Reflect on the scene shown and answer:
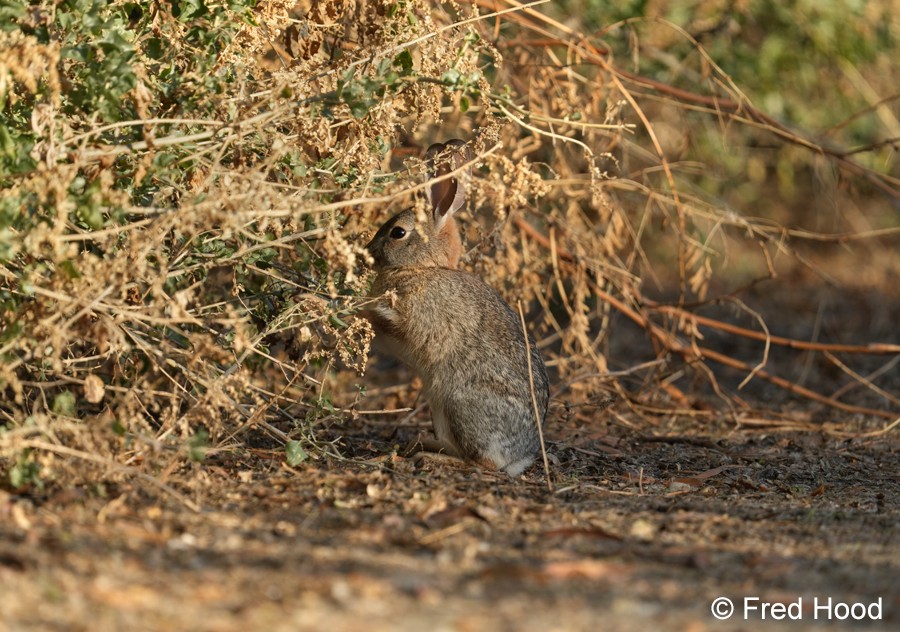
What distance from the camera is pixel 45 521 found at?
13.7 ft

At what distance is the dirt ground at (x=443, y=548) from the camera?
3371 mm

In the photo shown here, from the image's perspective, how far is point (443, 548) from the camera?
4.10m

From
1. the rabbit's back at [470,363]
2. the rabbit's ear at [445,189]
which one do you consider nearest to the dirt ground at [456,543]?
the rabbit's back at [470,363]

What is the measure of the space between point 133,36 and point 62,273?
47.1 inches

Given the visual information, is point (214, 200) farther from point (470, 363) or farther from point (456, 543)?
point (470, 363)

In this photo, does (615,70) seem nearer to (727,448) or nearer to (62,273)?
(727,448)

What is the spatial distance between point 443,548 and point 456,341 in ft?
7.04

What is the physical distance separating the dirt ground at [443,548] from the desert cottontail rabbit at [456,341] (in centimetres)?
21

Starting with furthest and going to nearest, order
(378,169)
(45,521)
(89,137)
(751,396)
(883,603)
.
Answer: (751,396)
(378,169)
(89,137)
(45,521)
(883,603)

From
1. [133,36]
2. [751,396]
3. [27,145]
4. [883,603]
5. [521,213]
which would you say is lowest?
[751,396]

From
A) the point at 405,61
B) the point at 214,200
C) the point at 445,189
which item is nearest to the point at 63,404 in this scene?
the point at 214,200

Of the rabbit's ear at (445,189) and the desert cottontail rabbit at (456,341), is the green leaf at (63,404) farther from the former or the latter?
the rabbit's ear at (445,189)

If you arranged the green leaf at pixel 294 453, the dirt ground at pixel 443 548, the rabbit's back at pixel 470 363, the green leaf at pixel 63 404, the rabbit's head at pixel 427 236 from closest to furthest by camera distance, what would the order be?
the dirt ground at pixel 443 548
the green leaf at pixel 63 404
the green leaf at pixel 294 453
the rabbit's back at pixel 470 363
the rabbit's head at pixel 427 236

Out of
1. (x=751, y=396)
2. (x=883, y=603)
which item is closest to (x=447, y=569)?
(x=883, y=603)
